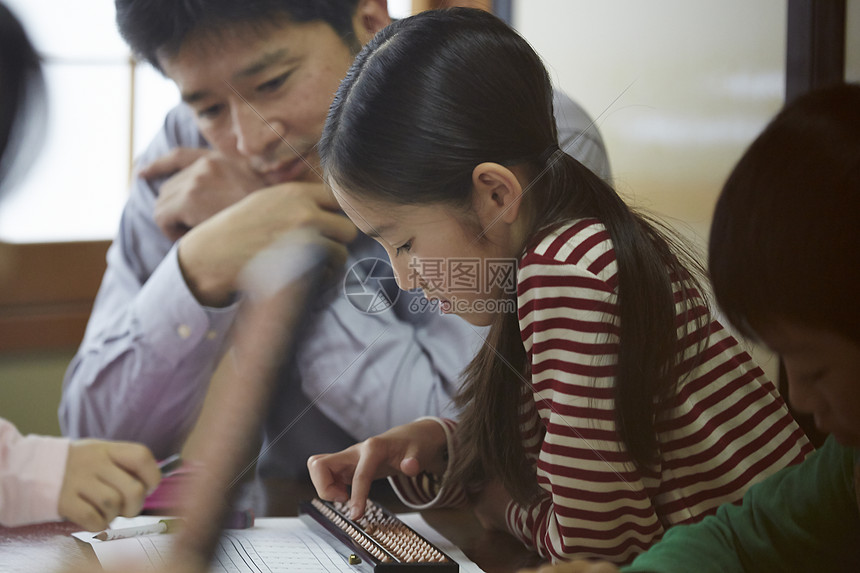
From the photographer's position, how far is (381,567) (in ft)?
1.83

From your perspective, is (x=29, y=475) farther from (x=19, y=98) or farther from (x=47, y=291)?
(x=19, y=98)

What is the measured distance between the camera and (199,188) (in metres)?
0.73

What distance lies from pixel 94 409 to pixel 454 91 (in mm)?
410

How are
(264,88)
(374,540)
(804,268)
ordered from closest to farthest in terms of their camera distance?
(804,268), (374,540), (264,88)

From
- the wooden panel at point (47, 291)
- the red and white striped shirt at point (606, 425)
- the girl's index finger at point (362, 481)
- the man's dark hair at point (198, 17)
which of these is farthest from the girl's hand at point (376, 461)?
the man's dark hair at point (198, 17)

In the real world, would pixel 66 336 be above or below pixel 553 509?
above

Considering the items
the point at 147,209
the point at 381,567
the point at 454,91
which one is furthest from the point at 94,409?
the point at 454,91

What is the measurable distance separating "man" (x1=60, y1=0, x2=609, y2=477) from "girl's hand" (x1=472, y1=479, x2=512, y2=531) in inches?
4.8

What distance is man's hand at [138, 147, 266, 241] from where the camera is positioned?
719 mm

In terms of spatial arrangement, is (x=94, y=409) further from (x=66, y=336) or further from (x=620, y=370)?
(x=620, y=370)

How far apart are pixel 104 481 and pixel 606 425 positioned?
0.41 meters

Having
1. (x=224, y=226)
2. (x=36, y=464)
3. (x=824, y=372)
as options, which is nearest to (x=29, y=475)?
(x=36, y=464)

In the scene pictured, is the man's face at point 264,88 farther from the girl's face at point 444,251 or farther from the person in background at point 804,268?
the person in background at point 804,268

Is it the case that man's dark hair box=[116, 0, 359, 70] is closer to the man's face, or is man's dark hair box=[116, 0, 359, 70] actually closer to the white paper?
the man's face
